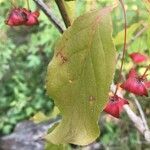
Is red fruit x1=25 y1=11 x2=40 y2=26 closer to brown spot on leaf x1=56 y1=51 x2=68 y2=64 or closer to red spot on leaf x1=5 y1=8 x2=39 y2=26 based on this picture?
red spot on leaf x1=5 y1=8 x2=39 y2=26

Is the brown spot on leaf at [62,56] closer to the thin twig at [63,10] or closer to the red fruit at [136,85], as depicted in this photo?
the thin twig at [63,10]

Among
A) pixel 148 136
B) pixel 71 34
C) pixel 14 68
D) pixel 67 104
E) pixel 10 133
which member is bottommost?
pixel 10 133

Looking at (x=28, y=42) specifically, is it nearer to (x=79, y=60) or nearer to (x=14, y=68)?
(x=14, y=68)

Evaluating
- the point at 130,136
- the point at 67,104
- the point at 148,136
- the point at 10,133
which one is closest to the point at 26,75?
the point at 10,133

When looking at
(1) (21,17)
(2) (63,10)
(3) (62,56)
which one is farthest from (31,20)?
(3) (62,56)

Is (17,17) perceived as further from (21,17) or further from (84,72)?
(84,72)
